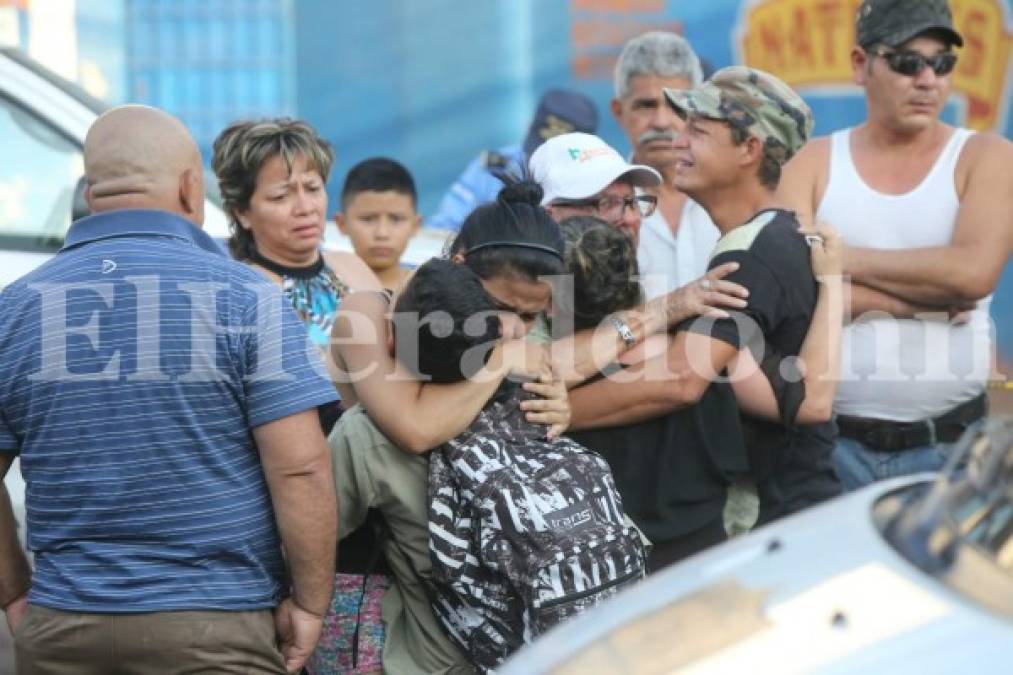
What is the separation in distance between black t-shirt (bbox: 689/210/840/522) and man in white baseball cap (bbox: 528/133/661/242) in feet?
1.48

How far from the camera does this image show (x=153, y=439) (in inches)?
121

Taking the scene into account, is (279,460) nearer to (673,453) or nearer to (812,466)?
(673,453)

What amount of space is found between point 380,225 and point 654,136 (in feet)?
3.74

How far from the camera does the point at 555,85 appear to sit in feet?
23.2

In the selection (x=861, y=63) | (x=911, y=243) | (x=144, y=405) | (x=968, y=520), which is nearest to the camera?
(x=968, y=520)

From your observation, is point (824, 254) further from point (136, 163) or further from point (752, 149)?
point (136, 163)

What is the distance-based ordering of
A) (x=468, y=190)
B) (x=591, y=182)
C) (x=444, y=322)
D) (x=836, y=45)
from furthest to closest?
(x=468, y=190), (x=836, y=45), (x=591, y=182), (x=444, y=322)

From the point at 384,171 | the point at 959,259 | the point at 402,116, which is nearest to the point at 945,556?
the point at 959,259

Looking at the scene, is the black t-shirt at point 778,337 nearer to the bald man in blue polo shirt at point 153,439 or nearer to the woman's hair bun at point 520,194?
the woman's hair bun at point 520,194

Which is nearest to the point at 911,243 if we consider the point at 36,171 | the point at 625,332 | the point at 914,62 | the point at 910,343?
the point at 910,343

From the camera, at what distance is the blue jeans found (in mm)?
4277

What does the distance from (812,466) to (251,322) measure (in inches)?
56.3

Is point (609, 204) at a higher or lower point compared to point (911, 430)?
higher

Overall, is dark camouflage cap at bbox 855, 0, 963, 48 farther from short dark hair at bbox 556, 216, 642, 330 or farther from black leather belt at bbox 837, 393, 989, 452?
short dark hair at bbox 556, 216, 642, 330
